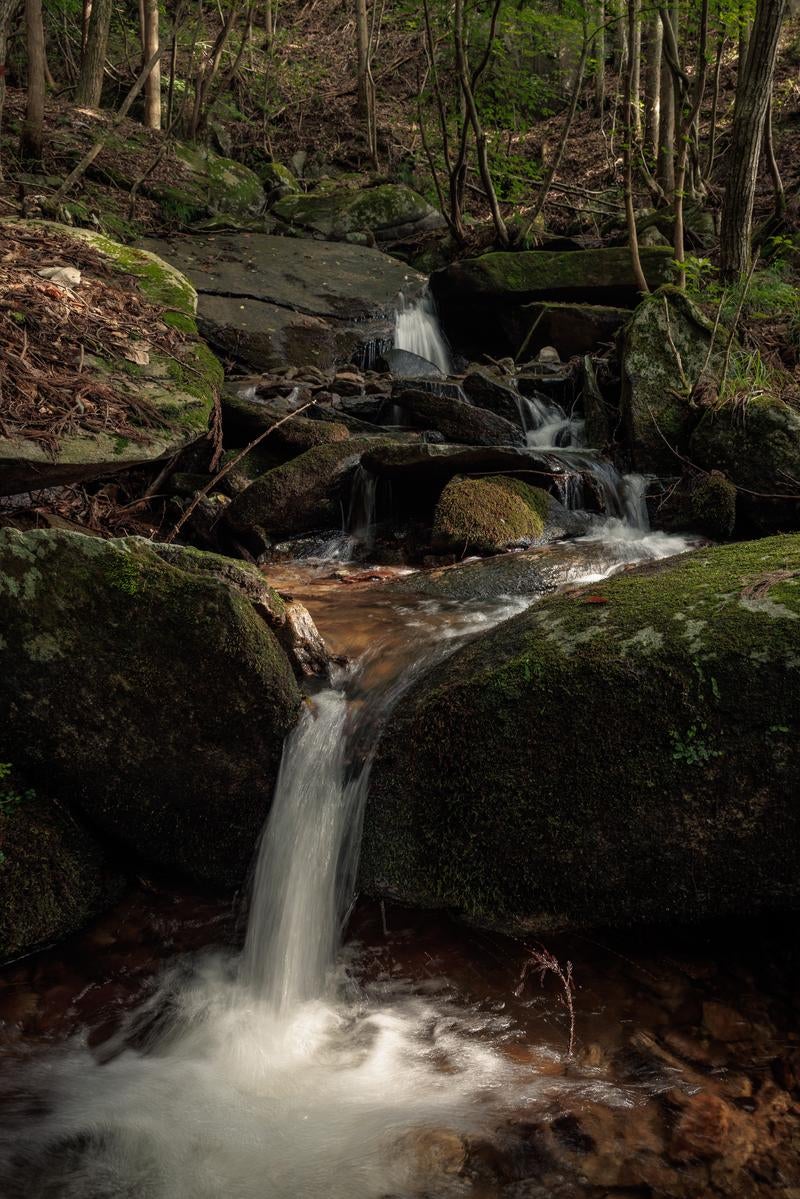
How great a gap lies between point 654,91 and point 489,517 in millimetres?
12652

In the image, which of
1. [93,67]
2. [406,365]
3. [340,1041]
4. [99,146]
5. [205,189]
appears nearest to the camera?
[340,1041]

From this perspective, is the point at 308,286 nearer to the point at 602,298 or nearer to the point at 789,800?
the point at 602,298

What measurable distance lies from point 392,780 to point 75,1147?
1.60m

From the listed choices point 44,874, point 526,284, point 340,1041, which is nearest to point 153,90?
point 526,284

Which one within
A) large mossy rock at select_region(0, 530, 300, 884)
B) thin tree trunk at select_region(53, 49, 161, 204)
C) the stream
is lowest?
the stream

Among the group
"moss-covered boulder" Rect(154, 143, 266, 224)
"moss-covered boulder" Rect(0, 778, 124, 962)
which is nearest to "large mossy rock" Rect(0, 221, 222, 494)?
"moss-covered boulder" Rect(0, 778, 124, 962)

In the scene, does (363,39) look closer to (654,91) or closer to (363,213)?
(363,213)

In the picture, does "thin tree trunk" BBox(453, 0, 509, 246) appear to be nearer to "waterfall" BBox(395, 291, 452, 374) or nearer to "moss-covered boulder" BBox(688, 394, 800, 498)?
"waterfall" BBox(395, 291, 452, 374)

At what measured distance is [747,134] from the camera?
838 cm

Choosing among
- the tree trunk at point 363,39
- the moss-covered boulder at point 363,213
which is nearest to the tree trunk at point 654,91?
the moss-covered boulder at point 363,213

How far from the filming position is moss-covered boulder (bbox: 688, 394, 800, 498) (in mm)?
6781

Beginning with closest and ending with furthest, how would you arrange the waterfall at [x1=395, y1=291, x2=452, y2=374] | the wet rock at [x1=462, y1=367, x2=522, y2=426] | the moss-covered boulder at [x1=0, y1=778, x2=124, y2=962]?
the moss-covered boulder at [x1=0, y1=778, x2=124, y2=962] < the wet rock at [x1=462, y1=367, x2=522, y2=426] < the waterfall at [x1=395, y1=291, x2=452, y2=374]

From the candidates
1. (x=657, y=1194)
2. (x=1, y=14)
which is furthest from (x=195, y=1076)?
(x=1, y=14)

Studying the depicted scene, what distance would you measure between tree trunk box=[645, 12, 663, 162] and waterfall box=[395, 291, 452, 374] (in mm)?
5532
